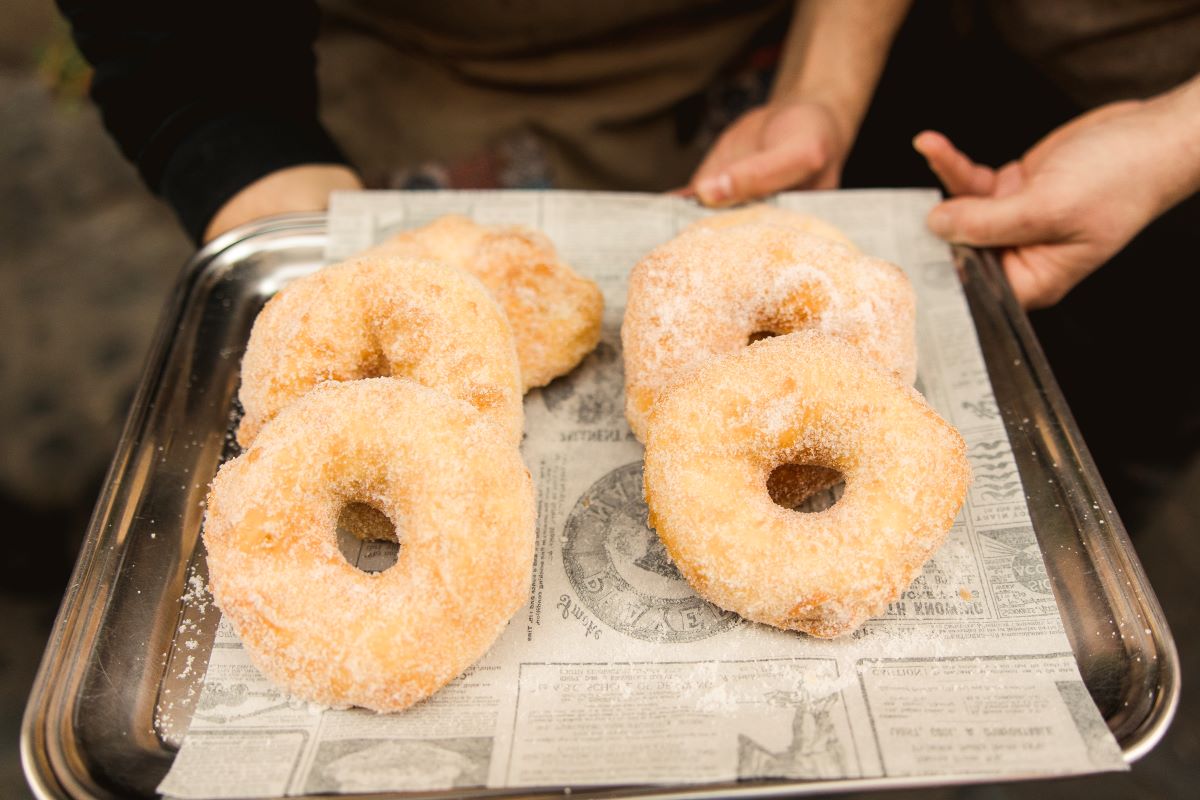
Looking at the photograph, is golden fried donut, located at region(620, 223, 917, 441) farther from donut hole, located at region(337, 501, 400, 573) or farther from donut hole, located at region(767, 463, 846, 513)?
donut hole, located at region(337, 501, 400, 573)

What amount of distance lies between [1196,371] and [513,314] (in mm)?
1683

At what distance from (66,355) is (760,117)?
97.9 inches

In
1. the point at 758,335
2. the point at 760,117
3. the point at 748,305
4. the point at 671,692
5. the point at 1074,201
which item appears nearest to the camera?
the point at 671,692

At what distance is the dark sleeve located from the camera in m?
1.72

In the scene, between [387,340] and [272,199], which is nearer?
[387,340]

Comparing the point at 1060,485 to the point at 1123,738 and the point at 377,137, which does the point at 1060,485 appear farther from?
the point at 377,137

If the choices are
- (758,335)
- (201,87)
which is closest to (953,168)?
(758,335)

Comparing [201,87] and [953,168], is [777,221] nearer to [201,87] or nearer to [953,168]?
[953,168]

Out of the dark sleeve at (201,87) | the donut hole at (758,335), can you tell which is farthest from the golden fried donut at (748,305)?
the dark sleeve at (201,87)

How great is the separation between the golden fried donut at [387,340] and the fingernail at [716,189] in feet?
2.05

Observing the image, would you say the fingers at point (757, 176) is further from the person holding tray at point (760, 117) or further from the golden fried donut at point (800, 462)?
the golden fried donut at point (800, 462)

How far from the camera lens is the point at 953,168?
1773 mm

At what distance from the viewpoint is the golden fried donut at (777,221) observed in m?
1.59

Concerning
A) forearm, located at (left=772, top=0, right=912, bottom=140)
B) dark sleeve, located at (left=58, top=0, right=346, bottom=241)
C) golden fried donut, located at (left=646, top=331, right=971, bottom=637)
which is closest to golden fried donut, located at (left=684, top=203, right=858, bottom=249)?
golden fried donut, located at (left=646, top=331, right=971, bottom=637)
